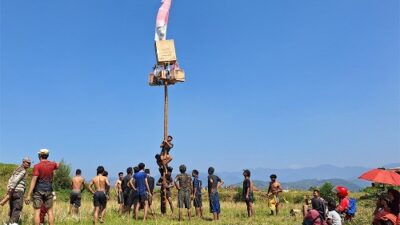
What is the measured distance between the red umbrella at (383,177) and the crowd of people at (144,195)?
82 centimetres

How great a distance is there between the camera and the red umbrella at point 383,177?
1000 cm

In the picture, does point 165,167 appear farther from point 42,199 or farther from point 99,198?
point 42,199

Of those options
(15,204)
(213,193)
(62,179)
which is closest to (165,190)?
(213,193)

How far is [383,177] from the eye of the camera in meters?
10.1

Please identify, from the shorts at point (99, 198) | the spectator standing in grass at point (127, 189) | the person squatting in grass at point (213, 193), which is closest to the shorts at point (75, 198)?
the spectator standing in grass at point (127, 189)

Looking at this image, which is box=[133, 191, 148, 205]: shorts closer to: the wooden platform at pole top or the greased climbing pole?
the greased climbing pole

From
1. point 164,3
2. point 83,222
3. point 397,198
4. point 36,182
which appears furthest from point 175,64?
point 397,198

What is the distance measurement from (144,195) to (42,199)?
14.7 feet

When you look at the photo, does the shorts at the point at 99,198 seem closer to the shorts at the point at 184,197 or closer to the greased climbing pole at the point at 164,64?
the shorts at the point at 184,197

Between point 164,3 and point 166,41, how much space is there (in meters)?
2.33

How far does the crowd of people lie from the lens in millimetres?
9227

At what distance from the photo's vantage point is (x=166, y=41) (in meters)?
19.7

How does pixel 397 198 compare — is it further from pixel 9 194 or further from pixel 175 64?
pixel 175 64

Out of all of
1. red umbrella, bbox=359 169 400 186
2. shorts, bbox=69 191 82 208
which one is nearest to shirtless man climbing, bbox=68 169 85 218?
shorts, bbox=69 191 82 208
